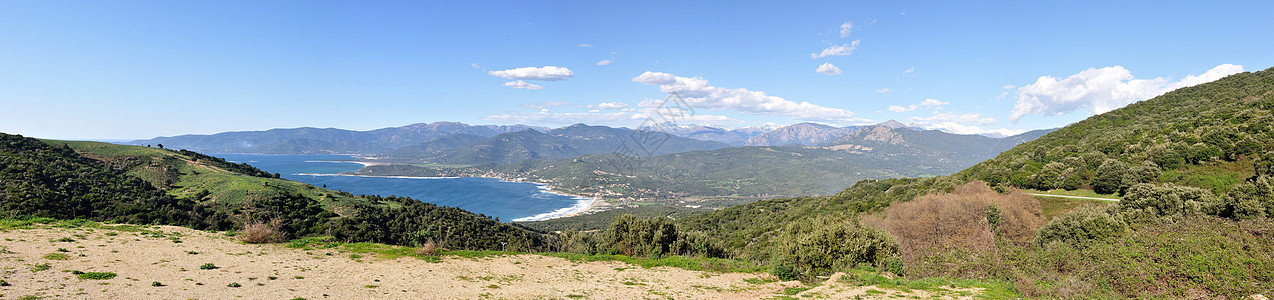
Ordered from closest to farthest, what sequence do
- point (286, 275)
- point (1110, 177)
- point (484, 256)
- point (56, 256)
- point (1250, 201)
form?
point (56, 256)
point (286, 275)
point (1250, 201)
point (484, 256)
point (1110, 177)

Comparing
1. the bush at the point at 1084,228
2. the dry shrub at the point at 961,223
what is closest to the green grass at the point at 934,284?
the dry shrub at the point at 961,223

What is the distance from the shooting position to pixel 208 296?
9.67m

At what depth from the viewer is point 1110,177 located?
90.4 feet

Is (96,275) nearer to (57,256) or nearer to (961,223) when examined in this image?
(57,256)

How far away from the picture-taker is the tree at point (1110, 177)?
1072 inches

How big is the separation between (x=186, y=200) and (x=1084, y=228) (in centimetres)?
6330

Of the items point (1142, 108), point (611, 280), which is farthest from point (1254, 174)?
point (1142, 108)

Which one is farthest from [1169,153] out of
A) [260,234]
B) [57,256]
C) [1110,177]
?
[57,256]

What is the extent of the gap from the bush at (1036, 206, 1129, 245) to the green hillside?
0.19ft

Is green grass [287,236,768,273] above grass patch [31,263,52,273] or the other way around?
the other way around

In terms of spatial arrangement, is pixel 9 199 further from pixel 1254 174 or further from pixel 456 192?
pixel 456 192

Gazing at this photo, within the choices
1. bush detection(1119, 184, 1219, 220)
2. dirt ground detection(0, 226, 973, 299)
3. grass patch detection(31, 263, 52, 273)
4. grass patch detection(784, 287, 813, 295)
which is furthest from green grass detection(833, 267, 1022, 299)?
grass patch detection(31, 263, 52, 273)

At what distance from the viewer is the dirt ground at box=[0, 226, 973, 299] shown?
9.98 meters

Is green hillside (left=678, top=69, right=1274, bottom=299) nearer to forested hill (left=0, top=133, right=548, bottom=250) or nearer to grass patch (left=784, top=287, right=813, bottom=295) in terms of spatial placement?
grass patch (left=784, top=287, right=813, bottom=295)
